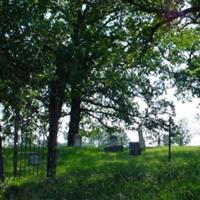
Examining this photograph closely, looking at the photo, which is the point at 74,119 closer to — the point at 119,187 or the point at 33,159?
the point at 33,159

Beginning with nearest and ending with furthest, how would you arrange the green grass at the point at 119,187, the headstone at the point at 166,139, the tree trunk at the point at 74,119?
the green grass at the point at 119,187, the headstone at the point at 166,139, the tree trunk at the point at 74,119

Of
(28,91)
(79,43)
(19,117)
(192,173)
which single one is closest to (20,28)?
(28,91)

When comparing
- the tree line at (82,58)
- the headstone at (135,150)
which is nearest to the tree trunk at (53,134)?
the tree line at (82,58)

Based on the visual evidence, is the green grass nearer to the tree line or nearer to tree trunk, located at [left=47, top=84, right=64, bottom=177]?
the tree line

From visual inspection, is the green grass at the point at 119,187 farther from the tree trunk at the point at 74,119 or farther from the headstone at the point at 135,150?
the tree trunk at the point at 74,119

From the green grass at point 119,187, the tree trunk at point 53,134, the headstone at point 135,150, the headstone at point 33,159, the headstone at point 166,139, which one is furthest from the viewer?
the headstone at point 166,139

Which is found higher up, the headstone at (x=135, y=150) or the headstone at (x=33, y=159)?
the headstone at (x=135, y=150)

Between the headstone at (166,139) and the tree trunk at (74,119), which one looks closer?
the headstone at (166,139)

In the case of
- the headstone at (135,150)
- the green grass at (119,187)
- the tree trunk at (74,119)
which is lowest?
the green grass at (119,187)

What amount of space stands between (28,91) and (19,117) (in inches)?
223

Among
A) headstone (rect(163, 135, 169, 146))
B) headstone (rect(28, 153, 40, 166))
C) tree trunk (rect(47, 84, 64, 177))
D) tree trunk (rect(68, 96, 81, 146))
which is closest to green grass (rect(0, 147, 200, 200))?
headstone (rect(28, 153, 40, 166))

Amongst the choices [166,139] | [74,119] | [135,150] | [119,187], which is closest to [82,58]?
[119,187]

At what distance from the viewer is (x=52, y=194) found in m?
12.2

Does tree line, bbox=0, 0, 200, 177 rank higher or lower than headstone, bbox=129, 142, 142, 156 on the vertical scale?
higher
